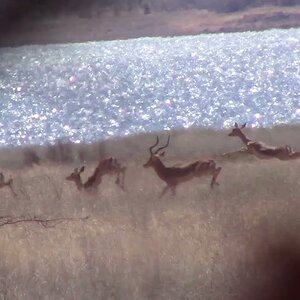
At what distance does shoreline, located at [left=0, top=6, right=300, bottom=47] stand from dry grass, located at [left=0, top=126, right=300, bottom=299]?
0.17 metres

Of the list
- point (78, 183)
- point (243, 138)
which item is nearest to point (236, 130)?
point (243, 138)

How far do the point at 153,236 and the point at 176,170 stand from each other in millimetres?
97

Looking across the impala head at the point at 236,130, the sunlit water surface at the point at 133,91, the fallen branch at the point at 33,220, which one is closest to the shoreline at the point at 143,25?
the sunlit water surface at the point at 133,91

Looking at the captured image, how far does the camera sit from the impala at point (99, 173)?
776mm

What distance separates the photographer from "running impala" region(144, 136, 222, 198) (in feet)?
2.54

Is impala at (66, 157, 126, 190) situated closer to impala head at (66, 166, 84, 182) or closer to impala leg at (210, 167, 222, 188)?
impala head at (66, 166, 84, 182)

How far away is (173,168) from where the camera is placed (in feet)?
2.54

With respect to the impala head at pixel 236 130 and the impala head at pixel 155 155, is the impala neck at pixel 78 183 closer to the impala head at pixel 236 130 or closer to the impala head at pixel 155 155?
the impala head at pixel 155 155

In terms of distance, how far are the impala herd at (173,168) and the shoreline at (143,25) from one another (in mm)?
145

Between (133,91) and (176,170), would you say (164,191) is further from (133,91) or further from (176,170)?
(133,91)

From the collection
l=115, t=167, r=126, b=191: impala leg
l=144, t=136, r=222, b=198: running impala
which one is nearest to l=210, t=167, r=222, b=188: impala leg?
l=144, t=136, r=222, b=198: running impala

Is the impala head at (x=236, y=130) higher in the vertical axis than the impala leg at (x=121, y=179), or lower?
higher

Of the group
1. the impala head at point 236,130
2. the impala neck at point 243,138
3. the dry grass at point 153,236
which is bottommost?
the dry grass at point 153,236

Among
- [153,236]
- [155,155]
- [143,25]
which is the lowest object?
[153,236]
